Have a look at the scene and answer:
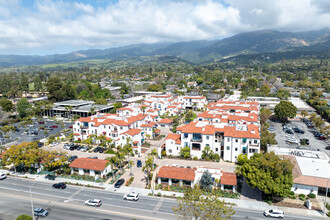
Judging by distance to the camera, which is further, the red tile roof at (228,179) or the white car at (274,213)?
the red tile roof at (228,179)

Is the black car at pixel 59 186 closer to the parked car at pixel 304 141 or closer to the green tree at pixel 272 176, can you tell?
the green tree at pixel 272 176

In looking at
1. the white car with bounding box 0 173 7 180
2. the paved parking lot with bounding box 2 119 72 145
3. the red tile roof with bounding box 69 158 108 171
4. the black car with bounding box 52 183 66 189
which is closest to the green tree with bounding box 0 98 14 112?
the paved parking lot with bounding box 2 119 72 145

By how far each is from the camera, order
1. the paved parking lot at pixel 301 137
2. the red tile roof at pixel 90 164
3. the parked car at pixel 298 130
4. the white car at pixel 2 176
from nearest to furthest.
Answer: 1. the red tile roof at pixel 90 164
2. the white car at pixel 2 176
3. the paved parking lot at pixel 301 137
4. the parked car at pixel 298 130

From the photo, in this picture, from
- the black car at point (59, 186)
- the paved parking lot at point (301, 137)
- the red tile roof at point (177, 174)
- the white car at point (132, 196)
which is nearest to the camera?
the white car at point (132, 196)

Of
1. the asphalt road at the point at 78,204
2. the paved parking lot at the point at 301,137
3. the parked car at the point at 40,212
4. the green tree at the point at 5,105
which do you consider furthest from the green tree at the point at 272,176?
the green tree at the point at 5,105

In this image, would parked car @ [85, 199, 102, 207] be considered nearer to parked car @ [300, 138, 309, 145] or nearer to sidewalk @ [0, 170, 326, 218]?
sidewalk @ [0, 170, 326, 218]
